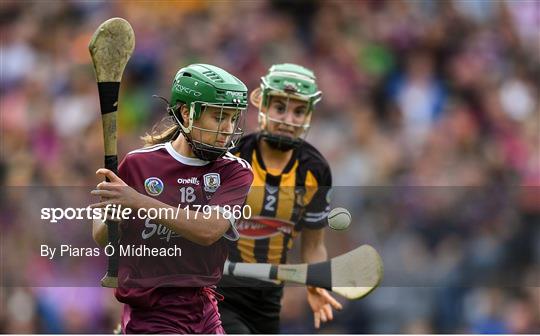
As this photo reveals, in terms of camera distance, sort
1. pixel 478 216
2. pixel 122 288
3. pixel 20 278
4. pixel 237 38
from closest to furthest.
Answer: pixel 122 288
pixel 20 278
pixel 478 216
pixel 237 38

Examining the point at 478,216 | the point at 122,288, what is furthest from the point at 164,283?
the point at 478,216

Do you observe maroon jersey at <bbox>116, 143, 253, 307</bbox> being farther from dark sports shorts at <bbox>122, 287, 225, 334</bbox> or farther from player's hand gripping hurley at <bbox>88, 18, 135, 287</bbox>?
player's hand gripping hurley at <bbox>88, 18, 135, 287</bbox>

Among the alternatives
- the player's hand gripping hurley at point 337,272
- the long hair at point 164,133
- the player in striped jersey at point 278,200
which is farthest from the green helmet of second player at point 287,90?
the long hair at point 164,133

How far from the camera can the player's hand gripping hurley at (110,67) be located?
525 cm

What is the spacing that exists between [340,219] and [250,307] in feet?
3.50

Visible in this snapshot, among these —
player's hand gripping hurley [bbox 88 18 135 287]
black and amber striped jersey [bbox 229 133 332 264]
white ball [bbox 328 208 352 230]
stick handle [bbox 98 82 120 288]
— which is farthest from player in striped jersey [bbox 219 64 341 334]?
player's hand gripping hurley [bbox 88 18 135 287]

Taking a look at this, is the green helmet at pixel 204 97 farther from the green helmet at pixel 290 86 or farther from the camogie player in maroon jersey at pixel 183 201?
the green helmet at pixel 290 86

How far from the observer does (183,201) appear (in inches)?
213

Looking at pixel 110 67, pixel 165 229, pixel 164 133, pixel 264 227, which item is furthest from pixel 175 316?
pixel 264 227

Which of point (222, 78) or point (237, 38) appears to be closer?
point (222, 78)

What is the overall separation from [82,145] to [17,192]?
126 inches

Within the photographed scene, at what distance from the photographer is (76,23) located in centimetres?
1216

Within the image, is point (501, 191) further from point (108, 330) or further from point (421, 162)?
point (108, 330)

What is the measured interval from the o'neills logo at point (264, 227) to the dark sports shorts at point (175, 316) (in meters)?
0.94
